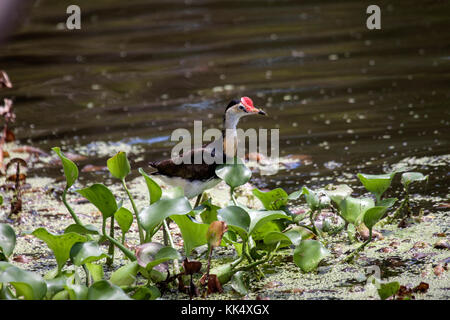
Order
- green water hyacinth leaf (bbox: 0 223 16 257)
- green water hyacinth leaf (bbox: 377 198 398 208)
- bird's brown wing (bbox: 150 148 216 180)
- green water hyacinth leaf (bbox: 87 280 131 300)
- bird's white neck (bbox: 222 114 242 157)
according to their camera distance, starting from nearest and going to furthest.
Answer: green water hyacinth leaf (bbox: 87 280 131 300), green water hyacinth leaf (bbox: 0 223 16 257), green water hyacinth leaf (bbox: 377 198 398 208), bird's brown wing (bbox: 150 148 216 180), bird's white neck (bbox: 222 114 242 157)

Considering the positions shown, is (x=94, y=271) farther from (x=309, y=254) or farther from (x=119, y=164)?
(x=309, y=254)

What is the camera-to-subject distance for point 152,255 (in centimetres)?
324

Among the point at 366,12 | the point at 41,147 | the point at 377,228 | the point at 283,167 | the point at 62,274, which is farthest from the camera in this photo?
the point at 366,12

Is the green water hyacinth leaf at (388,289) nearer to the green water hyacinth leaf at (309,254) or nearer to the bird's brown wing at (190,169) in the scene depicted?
the green water hyacinth leaf at (309,254)

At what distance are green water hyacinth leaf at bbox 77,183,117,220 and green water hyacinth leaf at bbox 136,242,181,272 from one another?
0.35 metres

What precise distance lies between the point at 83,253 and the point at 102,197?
0.43 meters

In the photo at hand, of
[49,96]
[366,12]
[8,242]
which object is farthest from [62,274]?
[366,12]

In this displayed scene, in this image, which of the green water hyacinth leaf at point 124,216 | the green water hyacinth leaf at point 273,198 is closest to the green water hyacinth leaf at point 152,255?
the green water hyacinth leaf at point 124,216

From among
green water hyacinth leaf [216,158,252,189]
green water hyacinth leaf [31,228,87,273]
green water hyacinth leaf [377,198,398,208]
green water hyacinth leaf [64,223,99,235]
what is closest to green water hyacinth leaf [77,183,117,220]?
green water hyacinth leaf [64,223,99,235]

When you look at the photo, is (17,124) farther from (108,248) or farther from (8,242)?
(8,242)

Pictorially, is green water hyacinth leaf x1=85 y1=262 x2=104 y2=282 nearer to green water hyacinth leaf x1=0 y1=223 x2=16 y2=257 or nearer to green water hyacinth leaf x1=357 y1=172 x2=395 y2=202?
green water hyacinth leaf x1=0 y1=223 x2=16 y2=257

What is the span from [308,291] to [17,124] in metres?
4.70

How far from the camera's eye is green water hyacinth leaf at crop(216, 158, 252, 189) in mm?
3787
